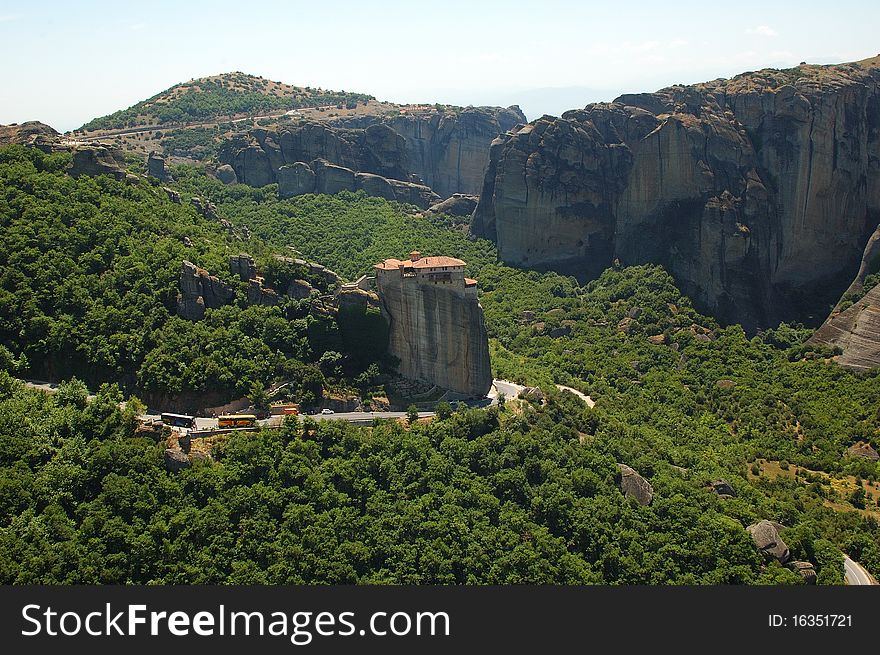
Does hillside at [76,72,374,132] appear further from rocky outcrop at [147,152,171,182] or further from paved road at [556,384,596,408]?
paved road at [556,384,596,408]

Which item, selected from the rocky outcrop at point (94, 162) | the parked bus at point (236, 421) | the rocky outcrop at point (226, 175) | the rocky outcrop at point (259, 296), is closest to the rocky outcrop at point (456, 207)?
the rocky outcrop at point (226, 175)

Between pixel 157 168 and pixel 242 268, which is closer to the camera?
pixel 242 268

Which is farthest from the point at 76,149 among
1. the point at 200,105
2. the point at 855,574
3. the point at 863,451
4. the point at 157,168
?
the point at 200,105

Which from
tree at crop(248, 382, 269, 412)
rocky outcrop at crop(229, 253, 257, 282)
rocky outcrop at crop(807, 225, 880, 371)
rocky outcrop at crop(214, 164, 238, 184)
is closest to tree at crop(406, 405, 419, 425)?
tree at crop(248, 382, 269, 412)

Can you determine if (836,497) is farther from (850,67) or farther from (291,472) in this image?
(850,67)

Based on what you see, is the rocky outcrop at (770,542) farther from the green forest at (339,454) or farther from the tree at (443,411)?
the tree at (443,411)

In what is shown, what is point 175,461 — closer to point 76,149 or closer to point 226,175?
point 76,149
